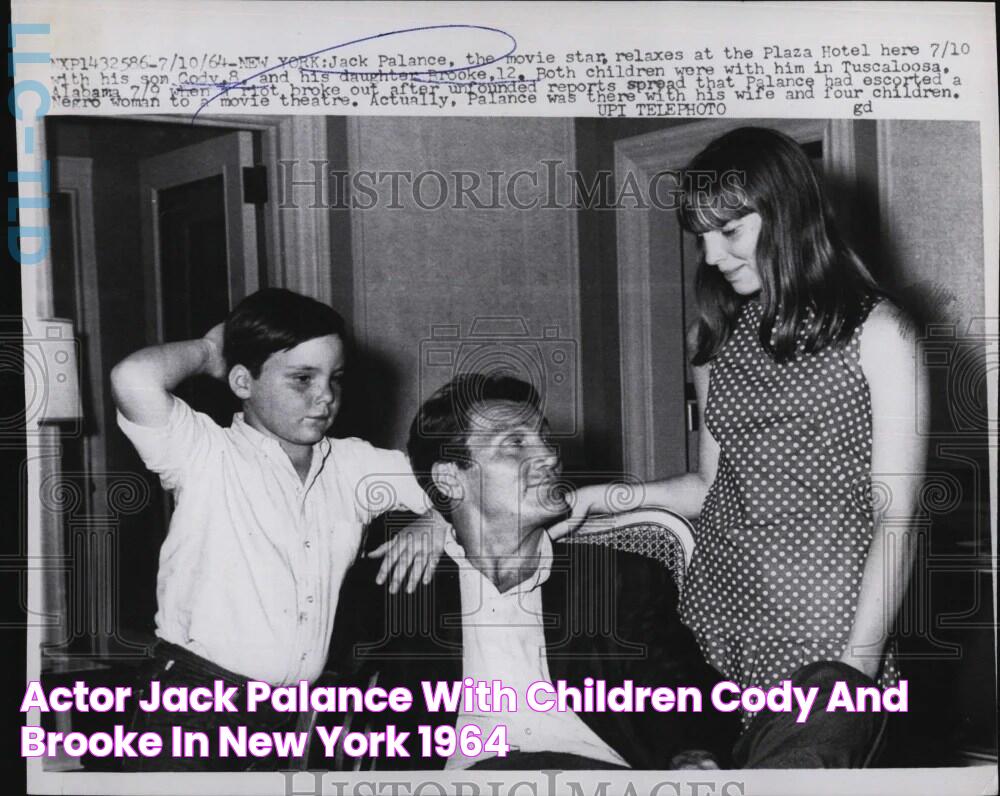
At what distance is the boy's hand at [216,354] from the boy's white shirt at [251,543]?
75mm

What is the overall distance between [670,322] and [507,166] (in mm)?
372

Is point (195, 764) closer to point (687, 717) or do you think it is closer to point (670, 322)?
point (687, 717)

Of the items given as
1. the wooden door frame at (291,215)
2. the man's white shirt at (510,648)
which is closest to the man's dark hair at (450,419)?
the man's white shirt at (510,648)

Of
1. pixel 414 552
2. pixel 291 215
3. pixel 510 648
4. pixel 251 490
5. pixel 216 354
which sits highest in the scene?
pixel 291 215

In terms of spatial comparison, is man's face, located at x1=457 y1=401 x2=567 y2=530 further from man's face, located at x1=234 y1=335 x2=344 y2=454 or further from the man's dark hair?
man's face, located at x1=234 y1=335 x2=344 y2=454

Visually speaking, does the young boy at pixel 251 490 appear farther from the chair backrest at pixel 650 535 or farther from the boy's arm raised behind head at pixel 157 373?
the chair backrest at pixel 650 535

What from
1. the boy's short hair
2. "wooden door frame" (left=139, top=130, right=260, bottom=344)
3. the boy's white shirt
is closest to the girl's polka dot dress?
the boy's white shirt

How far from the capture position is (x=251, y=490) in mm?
1679

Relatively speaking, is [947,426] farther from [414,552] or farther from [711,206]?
[414,552]

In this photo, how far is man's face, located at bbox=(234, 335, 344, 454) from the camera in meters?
1.67

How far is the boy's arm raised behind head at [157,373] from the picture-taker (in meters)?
1.67
